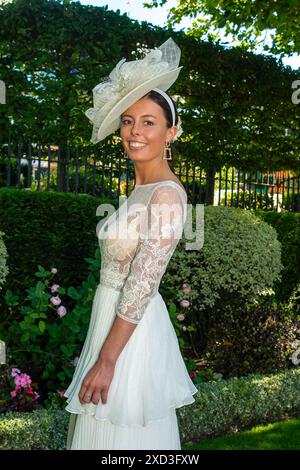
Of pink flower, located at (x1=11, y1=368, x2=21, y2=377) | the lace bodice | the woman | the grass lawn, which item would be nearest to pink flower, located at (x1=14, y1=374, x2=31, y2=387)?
pink flower, located at (x1=11, y1=368, x2=21, y2=377)

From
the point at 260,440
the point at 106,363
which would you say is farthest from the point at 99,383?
the point at 260,440

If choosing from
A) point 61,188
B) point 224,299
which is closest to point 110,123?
point 224,299

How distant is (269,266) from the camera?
23.4ft

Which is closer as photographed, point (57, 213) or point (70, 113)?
point (57, 213)

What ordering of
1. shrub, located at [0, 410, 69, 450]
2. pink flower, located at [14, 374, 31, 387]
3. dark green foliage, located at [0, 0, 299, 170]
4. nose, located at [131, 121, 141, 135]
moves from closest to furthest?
nose, located at [131, 121, 141, 135] < shrub, located at [0, 410, 69, 450] < pink flower, located at [14, 374, 31, 387] < dark green foliage, located at [0, 0, 299, 170]

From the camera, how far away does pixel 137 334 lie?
2525mm

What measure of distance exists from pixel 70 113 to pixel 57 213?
7.22 feet

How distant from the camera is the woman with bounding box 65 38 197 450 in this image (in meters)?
2.38

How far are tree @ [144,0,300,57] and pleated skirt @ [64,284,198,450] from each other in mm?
8483

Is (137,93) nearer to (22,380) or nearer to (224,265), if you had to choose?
(22,380)

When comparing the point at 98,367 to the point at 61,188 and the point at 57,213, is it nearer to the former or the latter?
the point at 57,213

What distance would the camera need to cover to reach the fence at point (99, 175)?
25.9 ft

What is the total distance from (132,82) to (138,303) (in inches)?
36.0

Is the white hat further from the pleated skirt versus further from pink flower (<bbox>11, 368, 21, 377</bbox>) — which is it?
pink flower (<bbox>11, 368, 21, 377</bbox>)
